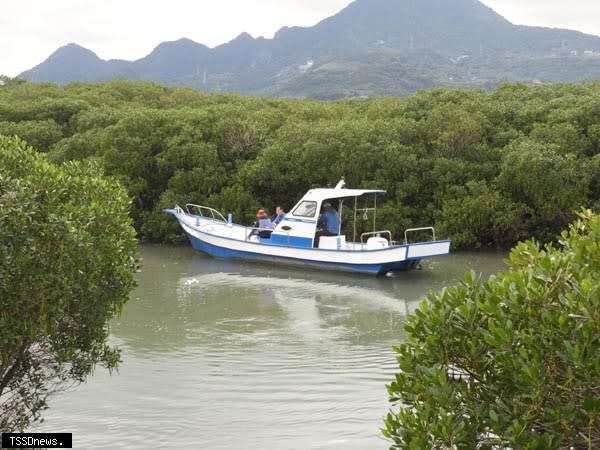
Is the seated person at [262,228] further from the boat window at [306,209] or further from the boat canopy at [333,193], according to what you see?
the boat canopy at [333,193]

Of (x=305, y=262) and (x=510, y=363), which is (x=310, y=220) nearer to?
(x=305, y=262)

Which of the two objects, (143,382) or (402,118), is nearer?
(143,382)

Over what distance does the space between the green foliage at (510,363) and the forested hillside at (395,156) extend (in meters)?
20.8

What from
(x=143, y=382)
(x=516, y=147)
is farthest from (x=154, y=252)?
(x=143, y=382)

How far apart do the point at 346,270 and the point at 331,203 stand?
2.14 meters

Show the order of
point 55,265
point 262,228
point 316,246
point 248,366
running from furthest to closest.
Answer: point 262,228, point 316,246, point 248,366, point 55,265

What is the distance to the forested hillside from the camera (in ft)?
82.1

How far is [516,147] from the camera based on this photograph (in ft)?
83.9

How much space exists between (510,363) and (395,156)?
74.1 ft

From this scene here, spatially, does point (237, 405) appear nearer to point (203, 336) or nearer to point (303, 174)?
point (203, 336)

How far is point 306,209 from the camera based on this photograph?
2222 centimetres

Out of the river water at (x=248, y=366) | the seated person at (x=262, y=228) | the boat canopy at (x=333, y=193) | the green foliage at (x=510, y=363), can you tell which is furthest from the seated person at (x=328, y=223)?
the green foliage at (x=510, y=363)

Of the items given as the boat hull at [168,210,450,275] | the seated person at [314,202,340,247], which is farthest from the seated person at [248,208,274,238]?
the seated person at [314,202,340,247]

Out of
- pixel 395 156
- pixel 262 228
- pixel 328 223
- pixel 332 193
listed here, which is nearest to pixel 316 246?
pixel 328 223
